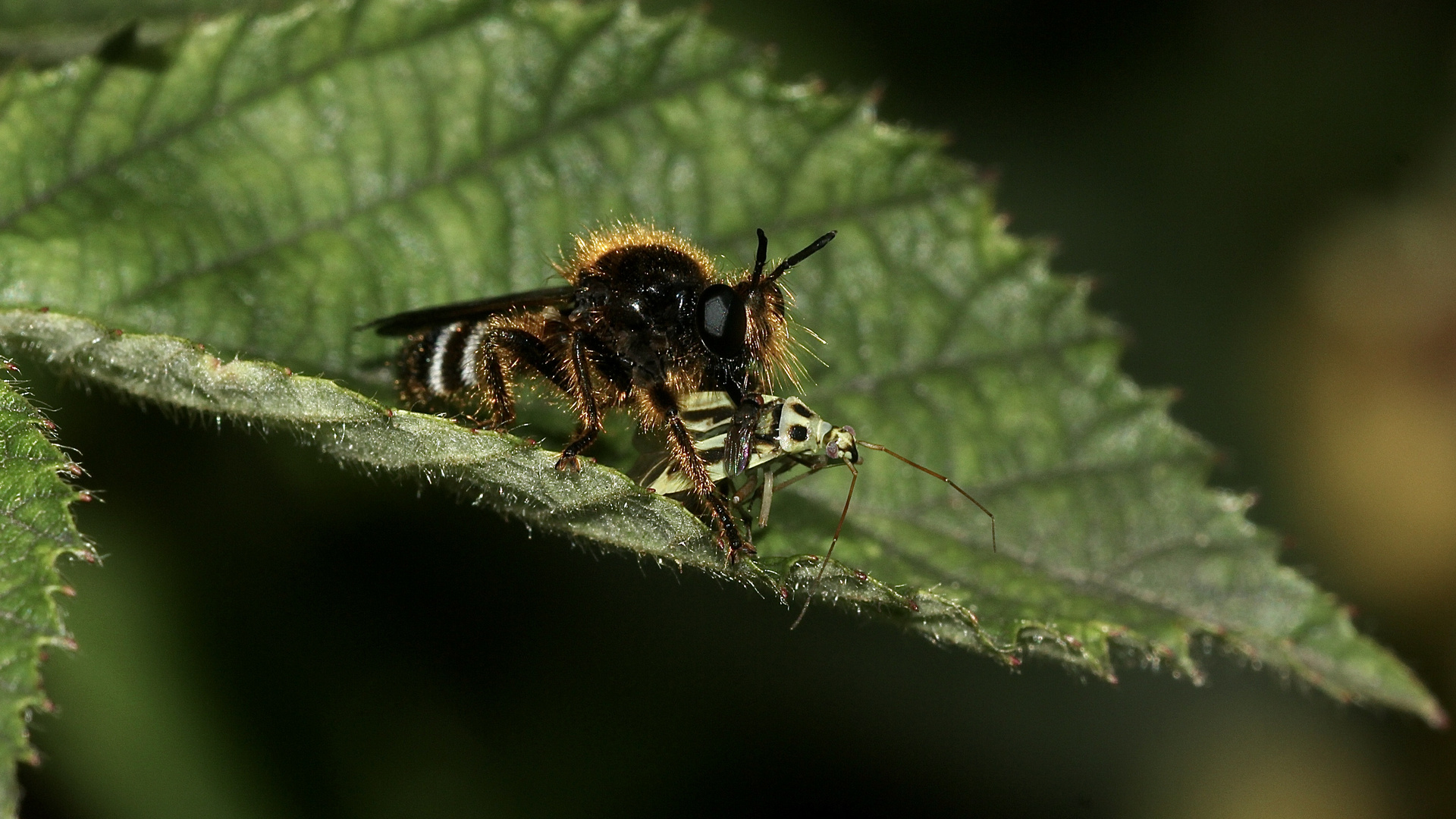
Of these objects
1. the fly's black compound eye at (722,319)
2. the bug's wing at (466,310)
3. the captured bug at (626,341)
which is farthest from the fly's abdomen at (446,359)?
the fly's black compound eye at (722,319)

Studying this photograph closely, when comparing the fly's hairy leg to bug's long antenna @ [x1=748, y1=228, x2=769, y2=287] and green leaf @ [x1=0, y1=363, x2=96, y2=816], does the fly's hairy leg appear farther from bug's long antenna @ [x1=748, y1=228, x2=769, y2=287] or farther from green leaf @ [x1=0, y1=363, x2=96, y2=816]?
green leaf @ [x1=0, y1=363, x2=96, y2=816]

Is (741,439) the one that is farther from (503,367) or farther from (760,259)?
(503,367)

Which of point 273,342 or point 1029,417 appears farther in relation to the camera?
point 1029,417

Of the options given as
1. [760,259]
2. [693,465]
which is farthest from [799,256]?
[693,465]

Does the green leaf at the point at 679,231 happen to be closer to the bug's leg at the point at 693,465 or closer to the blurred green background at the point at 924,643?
the bug's leg at the point at 693,465

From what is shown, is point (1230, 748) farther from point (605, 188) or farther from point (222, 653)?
point (222, 653)

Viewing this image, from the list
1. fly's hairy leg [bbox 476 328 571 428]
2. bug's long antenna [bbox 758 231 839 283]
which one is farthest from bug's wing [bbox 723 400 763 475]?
fly's hairy leg [bbox 476 328 571 428]

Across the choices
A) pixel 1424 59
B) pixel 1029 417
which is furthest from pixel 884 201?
pixel 1424 59
